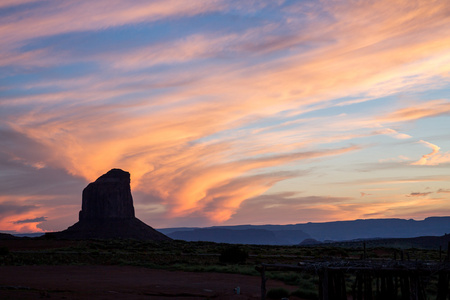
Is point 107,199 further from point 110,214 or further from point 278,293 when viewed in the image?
point 278,293

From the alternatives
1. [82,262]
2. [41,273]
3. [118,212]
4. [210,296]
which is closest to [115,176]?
[118,212]

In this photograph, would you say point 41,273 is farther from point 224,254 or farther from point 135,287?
point 224,254

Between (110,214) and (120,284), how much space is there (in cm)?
13120

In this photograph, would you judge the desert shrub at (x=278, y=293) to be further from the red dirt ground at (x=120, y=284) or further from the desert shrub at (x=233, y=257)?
the desert shrub at (x=233, y=257)

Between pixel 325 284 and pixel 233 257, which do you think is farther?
pixel 233 257

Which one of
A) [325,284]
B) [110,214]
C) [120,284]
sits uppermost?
[110,214]

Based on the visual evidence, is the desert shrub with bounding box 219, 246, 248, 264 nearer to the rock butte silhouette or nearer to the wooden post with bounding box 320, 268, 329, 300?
the wooden post with bounding box 320, 268, 329, 300

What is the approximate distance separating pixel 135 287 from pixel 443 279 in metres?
16.4

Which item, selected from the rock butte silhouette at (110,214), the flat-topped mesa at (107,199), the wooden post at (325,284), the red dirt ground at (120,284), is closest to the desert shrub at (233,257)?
the red dirt ground at (120,284)

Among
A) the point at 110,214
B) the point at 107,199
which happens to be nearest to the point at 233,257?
the point at 110,214

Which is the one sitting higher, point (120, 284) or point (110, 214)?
point (110, 214)

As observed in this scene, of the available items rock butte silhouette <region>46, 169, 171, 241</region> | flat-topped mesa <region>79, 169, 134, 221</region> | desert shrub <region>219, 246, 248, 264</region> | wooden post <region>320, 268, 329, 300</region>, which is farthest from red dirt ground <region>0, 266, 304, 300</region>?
flat-topped mesa <region>79, 169, 134, 221</region>

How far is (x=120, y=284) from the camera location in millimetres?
28297

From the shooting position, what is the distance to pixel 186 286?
2772cm
